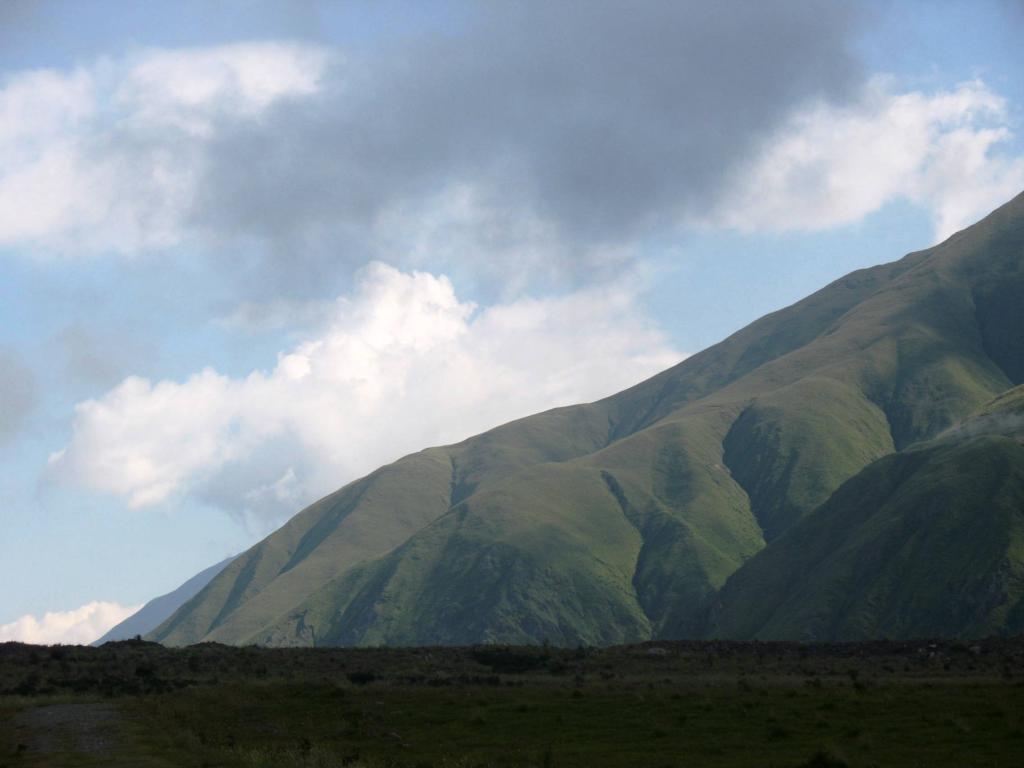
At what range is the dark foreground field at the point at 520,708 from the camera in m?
31.6

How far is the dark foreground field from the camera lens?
31609mm

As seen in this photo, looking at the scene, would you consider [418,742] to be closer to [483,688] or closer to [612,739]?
[612,739]

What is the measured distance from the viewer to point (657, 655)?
63.4 m

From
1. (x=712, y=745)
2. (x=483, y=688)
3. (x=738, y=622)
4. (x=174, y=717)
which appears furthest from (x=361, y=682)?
(x=738, y=622)

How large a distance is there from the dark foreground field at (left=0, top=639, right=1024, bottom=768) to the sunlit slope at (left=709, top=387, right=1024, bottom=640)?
96045 millimetres

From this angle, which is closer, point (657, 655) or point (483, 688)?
point (483, 688)

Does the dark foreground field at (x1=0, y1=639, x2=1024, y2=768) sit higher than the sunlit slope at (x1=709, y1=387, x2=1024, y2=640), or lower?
higher

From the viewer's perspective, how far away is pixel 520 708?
4188 centimetres

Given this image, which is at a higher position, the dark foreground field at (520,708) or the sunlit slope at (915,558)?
the dark foreground field at (520,708)

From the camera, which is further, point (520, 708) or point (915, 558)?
point (915, 558)

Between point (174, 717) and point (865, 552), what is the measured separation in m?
147

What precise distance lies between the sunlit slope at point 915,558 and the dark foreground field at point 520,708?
96045 millimetres

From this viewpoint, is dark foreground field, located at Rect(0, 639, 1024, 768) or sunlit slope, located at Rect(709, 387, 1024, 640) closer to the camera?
dark foreground field, located at Rect(0, 639, 1024, 768)

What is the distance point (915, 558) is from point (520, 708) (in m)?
136
